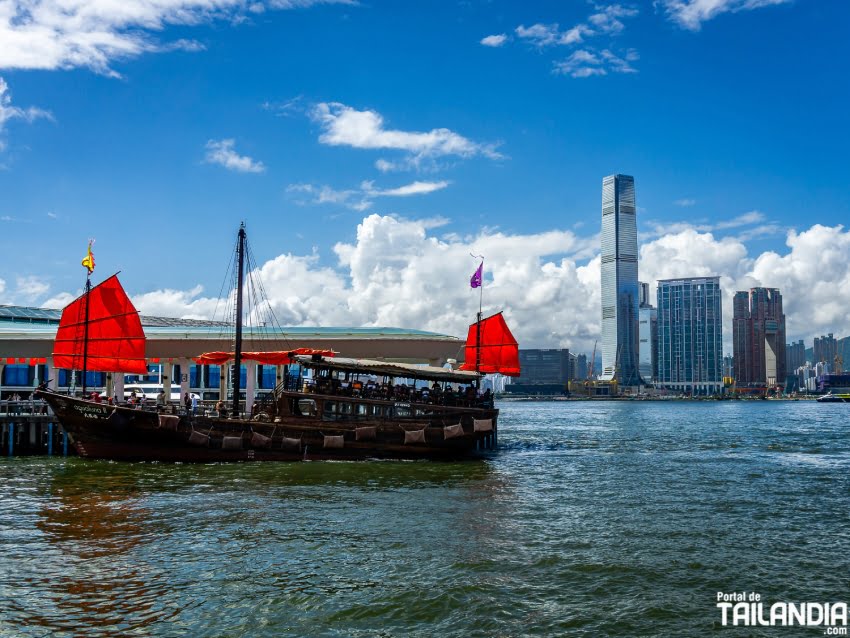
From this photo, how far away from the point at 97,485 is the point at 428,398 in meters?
17.8

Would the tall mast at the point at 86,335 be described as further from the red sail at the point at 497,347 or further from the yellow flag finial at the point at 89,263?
the red sail at the point at 497,347

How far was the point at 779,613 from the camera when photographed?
592 inches

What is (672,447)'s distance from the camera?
53812mm

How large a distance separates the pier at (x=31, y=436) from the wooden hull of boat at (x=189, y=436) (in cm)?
379

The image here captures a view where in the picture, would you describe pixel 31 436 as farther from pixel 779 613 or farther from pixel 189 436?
pixel 779 613

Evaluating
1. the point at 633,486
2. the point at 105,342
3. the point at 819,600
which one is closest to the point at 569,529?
the point at 819,600

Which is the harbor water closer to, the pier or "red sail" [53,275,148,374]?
the pier

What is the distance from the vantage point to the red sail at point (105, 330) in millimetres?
42312

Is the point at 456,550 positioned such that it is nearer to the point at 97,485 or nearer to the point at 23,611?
the point at 23,611

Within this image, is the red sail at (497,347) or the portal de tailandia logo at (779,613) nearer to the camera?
the portal de tailandia logo at (779,613)

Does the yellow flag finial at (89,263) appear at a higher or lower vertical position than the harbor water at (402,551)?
higher

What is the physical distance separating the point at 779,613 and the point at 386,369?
88.5 ft

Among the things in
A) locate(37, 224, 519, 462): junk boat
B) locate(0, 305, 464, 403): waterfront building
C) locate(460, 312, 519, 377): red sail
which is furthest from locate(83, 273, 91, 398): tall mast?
locate(460, 312, 519, 377): red sail

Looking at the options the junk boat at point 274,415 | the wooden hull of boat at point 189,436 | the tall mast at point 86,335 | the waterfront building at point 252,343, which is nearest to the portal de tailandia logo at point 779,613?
the junk boat at point 274,415
